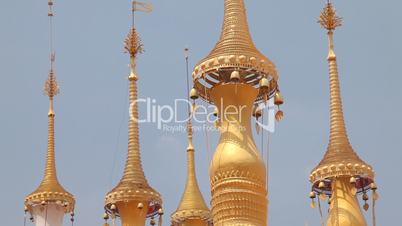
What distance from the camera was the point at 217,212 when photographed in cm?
3044

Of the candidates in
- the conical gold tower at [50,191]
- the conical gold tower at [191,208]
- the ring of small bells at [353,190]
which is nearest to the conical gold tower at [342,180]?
the ring of small bells at [353,190]

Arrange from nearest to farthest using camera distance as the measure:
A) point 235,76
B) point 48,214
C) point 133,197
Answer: point 235,76 < point 133,197 < point 48,214

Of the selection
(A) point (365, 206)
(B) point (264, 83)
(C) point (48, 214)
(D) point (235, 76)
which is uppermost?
(C) point (48, 214)

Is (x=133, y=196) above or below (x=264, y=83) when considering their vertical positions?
below

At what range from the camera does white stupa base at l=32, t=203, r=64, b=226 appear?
137 ft

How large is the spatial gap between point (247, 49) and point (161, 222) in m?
8.21

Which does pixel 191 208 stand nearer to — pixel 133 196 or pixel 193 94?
pixel 133 196

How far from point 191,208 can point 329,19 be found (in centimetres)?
886

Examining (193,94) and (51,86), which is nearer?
(193,94)

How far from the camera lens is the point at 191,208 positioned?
4131 centimetres

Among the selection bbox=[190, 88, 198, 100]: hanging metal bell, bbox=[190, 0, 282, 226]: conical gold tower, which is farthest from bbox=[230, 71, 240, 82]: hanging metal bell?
bbox=[190, 88, 198, 100]: hanging metal bell

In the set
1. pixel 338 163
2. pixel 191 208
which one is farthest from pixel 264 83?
pixel 191 208

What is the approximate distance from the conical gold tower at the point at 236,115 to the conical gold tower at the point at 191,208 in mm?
9830

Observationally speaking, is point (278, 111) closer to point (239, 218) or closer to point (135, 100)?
point (239, 218)
